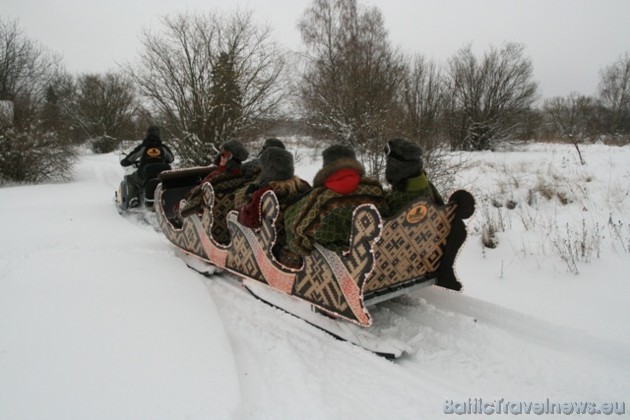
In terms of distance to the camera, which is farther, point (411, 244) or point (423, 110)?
point (423, 110)

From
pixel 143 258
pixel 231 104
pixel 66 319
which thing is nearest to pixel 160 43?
pixel 231 104

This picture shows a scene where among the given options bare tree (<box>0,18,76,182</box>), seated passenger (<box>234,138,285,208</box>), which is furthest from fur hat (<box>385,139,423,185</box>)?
bare tree (<box>0,18,76,182</box>)

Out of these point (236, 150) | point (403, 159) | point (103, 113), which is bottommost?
point (403, 159)

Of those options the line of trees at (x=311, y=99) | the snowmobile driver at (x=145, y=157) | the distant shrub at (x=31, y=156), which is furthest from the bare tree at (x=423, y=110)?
the distant shrub at (x=31, y=156)

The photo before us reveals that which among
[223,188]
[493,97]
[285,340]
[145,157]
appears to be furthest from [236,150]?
[493,97]

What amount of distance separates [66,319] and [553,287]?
166 inches

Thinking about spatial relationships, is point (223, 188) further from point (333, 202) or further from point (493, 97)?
point (493, 97)

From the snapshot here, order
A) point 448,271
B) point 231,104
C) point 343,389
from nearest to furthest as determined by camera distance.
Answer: point 343,389
point 448,271
point 231,104

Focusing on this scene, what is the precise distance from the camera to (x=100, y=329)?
9.39 ft

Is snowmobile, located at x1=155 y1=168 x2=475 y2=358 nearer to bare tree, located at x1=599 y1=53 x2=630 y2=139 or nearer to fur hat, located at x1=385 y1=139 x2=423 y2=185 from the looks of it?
fur hat, located at x1=385 y1=139 x2=423 y2=185

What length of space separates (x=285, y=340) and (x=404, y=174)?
1.62m

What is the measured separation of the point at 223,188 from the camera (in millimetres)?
4570

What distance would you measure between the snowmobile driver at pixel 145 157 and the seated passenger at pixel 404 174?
518 cm

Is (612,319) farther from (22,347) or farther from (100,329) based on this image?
(22,347)
